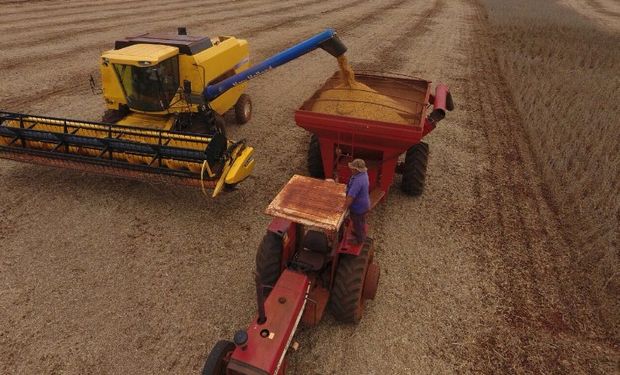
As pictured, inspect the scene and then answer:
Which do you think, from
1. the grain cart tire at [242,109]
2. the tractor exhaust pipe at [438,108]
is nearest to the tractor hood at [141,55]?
the grain cart tire at [242,109]

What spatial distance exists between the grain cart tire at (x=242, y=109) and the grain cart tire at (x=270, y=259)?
5.66 metres

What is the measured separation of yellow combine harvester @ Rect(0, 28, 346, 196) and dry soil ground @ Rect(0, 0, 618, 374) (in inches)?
27.4

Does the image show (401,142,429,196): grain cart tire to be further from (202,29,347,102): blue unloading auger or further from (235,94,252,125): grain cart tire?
(235,94,252,125): grain cart tire

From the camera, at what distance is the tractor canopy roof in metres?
4.06

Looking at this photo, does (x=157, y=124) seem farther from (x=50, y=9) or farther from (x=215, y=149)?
(x=50, y=9)

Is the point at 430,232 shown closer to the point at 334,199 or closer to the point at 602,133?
the point at 334,199

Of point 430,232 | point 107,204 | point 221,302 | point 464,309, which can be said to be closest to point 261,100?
point 107,204

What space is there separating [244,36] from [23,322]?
55.7 ft

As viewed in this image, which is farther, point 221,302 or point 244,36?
point 244,36

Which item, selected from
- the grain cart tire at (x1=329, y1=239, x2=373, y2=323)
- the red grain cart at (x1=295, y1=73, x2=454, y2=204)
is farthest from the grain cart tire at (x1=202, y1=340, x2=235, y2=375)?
the red grain cart at (x1=295, y1=73, x2=454, y2=204)

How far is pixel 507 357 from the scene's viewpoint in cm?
437

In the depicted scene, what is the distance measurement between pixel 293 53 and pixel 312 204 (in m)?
3.49

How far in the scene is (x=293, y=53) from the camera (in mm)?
6773

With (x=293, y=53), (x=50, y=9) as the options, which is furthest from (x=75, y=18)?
(x=293, y=53)
